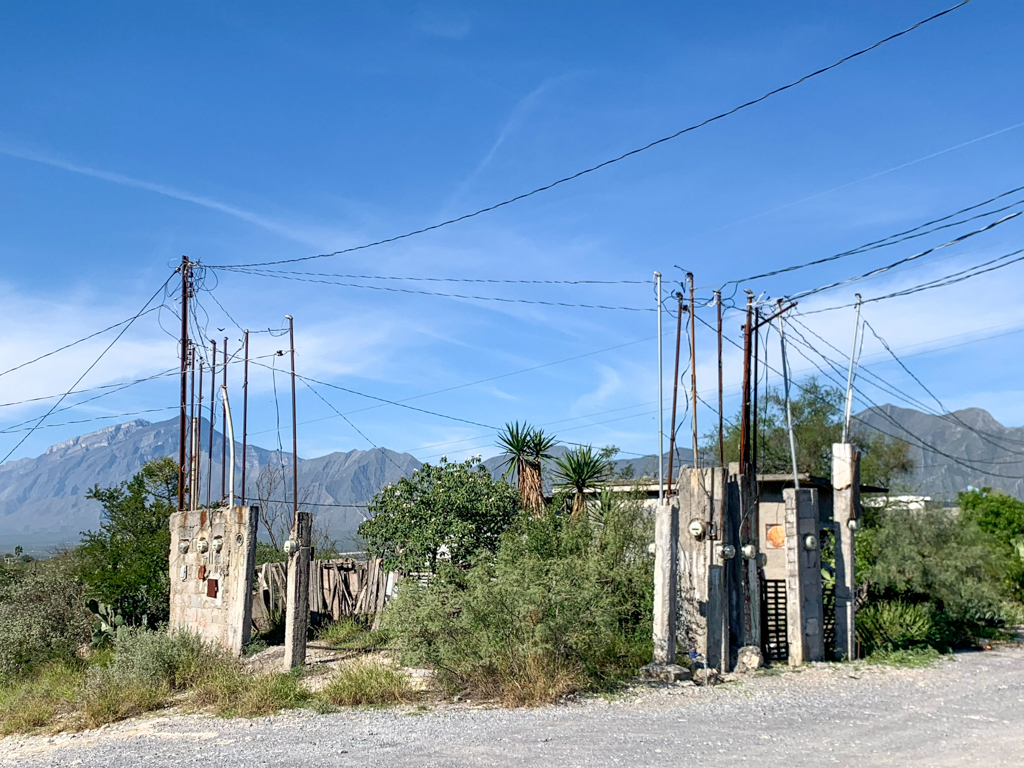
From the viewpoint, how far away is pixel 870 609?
17.6m

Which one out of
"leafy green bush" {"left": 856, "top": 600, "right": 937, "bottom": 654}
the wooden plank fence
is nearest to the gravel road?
"leafy green bush" {"left": 856, "top": 600, "right": 937, "bottom": 654}

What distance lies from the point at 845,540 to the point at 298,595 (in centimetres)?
987

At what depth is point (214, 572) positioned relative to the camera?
17.7 metres

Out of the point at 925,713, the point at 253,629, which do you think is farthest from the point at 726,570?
the point at 253,629

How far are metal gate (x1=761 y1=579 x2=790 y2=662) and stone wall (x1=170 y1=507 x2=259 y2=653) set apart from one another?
924 cm

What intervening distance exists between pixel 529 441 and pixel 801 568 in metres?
7.73

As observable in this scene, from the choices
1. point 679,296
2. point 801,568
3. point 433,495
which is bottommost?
point 801,568

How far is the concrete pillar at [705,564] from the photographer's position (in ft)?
47.6

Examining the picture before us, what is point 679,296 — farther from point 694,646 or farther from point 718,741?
point 718,741

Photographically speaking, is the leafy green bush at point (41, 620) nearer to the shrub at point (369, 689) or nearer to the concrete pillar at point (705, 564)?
the shrub at point (369, 689)

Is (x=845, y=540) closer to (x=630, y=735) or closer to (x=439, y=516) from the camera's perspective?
(x=630, y=735)

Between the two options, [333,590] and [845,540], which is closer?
[845,540]

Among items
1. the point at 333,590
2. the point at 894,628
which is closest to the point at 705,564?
the point at 894,628

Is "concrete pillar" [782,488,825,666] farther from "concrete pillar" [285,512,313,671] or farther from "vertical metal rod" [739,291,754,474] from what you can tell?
"concrete pillar" [285,512,313,671]
